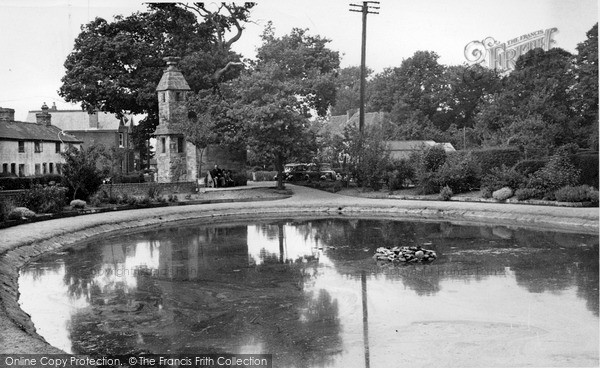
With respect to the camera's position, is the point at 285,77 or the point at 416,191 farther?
the point at 285,77

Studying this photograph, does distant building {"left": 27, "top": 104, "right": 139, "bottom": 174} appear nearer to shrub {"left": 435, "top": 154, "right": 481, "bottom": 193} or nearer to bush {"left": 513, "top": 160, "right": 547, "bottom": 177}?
shrub {"left": 435, "top": 154, "right": 481, "bottom": 193}

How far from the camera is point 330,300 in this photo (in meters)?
12.4

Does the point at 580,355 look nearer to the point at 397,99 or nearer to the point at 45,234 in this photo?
the point at 45,234

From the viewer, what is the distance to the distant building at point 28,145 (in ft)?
142

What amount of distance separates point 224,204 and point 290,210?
3726 mm

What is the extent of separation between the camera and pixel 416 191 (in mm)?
35438

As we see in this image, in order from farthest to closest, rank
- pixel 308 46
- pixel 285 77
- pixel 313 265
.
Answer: pixel 308 46, pixel 285 77, pixel 313 265

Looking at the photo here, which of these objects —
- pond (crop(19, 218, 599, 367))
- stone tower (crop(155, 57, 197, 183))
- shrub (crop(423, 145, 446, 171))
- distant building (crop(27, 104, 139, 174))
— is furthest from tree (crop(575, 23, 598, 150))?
distant building (crop(27, 104, 139, 174))

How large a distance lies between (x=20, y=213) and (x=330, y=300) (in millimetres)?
15272

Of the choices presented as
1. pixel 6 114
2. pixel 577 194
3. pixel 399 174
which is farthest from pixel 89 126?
pixel 577 194

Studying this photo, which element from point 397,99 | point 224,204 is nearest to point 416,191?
point 224,204

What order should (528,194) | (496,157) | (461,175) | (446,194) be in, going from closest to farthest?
(528,194) → (446,194) → (496,157) → (461,175)

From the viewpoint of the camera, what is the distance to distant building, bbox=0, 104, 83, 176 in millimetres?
43188

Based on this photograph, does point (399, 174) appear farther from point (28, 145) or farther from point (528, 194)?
point (28, 145)
